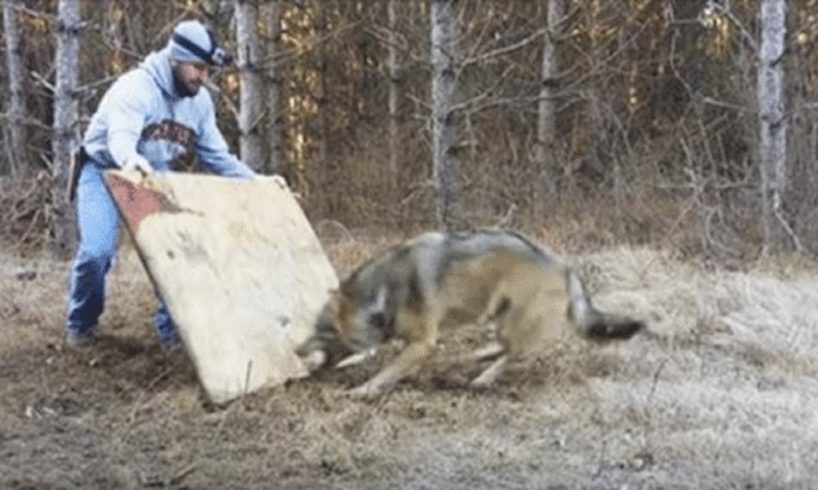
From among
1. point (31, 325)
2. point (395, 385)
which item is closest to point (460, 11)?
point (31, 325)

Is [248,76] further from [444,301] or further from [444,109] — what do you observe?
[444,301]

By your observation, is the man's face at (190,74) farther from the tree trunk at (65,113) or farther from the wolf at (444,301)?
the tree trunk at (65,113)

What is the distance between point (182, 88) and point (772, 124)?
223 inches

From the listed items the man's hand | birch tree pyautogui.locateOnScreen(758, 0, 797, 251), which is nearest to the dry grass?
the man's hand

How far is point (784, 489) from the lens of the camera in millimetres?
A: 5633

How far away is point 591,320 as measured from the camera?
23.4 ft

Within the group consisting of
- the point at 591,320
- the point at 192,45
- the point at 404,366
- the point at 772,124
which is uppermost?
the point at 192,45

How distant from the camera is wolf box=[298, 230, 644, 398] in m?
6.82

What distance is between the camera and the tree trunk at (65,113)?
466 inches

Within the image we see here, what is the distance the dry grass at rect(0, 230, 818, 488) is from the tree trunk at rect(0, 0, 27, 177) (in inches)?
317

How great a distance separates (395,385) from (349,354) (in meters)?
0.34

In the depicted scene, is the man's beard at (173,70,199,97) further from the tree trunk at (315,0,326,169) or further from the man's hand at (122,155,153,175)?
the tree trunk at (315,0,326,169)

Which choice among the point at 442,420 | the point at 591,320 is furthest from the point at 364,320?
the point at 591,320

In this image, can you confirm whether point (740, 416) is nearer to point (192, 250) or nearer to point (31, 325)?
point (192, 250)
